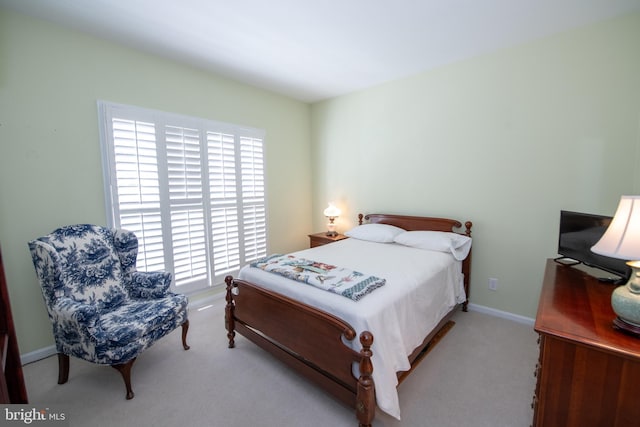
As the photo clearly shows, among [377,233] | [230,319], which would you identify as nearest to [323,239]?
[377,233]

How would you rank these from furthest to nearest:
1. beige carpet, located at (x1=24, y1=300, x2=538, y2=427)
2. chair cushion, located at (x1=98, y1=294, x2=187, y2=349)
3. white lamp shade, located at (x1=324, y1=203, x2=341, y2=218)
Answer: white lamp shade, located at (x1=324, y1=203, x2=341, y2=218)
chair cushion, located at (x1=98, y1=294, x2=187, y2=349)
beige carpet, located at (x1=24, y1=300, x2=538, y2=427)

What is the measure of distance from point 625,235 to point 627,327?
374mm

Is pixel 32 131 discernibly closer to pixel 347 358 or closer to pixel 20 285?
pixel 20 285

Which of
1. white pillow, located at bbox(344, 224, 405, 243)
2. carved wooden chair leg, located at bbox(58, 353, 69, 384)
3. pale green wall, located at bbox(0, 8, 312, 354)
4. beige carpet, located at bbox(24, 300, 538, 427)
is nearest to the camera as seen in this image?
beige carpet, located at bbox(24, 300, 538, 427)

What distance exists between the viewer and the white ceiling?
6.44 feet

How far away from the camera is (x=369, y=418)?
4.65ft

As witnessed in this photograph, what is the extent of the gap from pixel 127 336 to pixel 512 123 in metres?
3.62

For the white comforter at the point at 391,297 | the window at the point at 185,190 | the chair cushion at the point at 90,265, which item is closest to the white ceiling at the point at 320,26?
the window at the point at 185,190

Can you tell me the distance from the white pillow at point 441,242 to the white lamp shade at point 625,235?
1420 mm

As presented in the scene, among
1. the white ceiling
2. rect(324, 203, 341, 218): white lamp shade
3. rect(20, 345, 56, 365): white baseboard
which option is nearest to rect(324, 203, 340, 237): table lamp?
rect(324, 203, 341, 218): white lamp shade

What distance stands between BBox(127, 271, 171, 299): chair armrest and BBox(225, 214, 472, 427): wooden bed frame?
1.79 ft

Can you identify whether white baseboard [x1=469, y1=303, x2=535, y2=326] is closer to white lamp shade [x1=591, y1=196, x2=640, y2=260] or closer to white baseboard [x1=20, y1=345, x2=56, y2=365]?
white lamp shade [x1=591, y1=196, x2=640, y2=260]

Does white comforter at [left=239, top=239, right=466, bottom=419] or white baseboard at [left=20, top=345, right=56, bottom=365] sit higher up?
white comforter at [left=239, top=239, right=466, bottom=419]

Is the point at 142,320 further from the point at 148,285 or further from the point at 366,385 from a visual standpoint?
the point at 366,385
